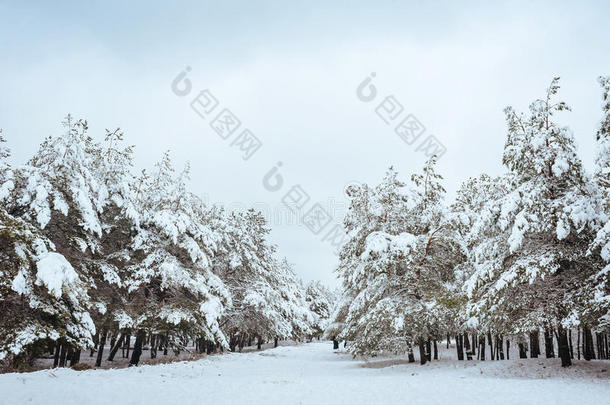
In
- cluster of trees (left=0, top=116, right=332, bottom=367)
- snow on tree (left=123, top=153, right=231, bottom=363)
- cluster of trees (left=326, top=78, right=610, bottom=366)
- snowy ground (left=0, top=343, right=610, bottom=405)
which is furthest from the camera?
snow on tree (left=123, top=153, right=231, bottom=363)

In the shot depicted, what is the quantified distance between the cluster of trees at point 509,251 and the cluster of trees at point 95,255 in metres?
8.60

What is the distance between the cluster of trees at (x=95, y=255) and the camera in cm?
1165

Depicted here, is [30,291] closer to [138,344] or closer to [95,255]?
[95,255]

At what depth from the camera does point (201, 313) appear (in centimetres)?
1786

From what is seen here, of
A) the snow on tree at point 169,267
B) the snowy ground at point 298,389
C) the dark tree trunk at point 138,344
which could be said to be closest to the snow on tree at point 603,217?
the snowy ground at point 298,389

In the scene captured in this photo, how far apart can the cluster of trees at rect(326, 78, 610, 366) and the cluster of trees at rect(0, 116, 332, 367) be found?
8.60m

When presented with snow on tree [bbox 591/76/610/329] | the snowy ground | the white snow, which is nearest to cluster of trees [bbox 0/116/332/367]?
the white snow

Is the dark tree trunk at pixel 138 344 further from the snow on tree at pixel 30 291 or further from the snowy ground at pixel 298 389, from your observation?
the snow on tree at pixel 30 291

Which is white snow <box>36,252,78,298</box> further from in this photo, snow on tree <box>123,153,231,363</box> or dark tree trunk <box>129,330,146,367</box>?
dark tree trunk <box>129,330,146,367</box>

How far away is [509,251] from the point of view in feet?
46.7

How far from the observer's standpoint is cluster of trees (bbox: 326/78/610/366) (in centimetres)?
1235

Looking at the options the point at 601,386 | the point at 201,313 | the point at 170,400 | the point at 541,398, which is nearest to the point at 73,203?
the point at 201,313

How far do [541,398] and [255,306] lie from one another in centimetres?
1872

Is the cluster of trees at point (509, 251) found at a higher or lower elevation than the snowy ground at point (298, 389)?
higher
